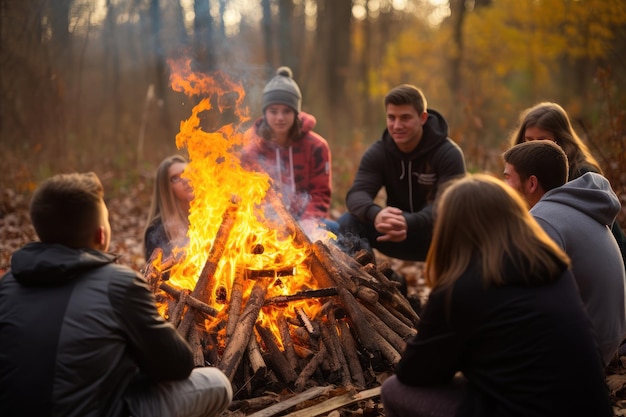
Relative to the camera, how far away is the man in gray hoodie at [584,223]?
377 centimetres

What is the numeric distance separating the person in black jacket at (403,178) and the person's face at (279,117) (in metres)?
1.02

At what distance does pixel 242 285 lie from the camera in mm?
4867

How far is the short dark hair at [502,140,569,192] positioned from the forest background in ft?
12.3

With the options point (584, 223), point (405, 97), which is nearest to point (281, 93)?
point (405, 97)

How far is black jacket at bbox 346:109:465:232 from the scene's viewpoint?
21.0ft

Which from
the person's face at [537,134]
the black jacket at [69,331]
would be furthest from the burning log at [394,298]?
the black jacket at [69,331]

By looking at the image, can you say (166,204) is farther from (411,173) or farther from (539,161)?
(539,161)

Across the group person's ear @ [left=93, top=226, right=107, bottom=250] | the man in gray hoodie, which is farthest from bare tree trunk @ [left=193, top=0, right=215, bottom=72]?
person's ear @ [left=93, top=226, right=107, bottom=250]

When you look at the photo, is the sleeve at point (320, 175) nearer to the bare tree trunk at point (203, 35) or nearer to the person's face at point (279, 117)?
the person's face at point (279, 117)

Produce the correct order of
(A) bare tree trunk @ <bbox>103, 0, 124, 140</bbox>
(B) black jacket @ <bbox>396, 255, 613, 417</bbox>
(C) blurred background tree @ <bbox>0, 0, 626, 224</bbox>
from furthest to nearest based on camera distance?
(A) bare tree trunk @ <bbox>103, 0, 124, 140</bbox> → (C) blurred background tree @ <bbox>0, 0, 626, 224</bbox> → (B) black jacket @ <bbox>396, 255, 613, 417</bbox>

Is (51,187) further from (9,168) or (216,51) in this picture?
(216,51)

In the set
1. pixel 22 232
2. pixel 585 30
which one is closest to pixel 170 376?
pixel 22 232

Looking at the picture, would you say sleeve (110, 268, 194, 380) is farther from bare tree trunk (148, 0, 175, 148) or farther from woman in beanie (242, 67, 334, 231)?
bare tree trunk (148, 0, 175, 148)

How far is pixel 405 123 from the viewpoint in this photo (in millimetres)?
6352
